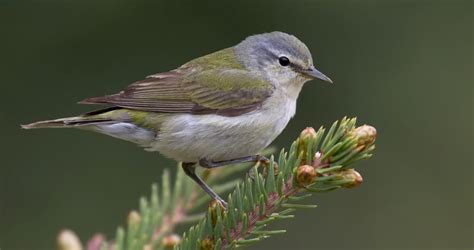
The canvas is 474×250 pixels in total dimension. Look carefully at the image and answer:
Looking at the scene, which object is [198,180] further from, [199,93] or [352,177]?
[352,177]

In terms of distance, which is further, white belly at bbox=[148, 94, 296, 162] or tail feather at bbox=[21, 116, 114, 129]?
A: white belly at bbox=[148, 94, 296, 162]

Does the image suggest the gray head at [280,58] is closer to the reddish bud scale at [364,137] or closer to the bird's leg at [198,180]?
the bird's leg at [198,180]

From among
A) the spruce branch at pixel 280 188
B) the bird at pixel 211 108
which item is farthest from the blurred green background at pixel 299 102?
the spruce branch at pixel 280 188

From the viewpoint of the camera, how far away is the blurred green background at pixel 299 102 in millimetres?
6672

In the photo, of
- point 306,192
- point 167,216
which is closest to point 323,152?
point 306,192

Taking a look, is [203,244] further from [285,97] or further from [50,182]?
[50,182]

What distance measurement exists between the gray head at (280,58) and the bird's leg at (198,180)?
959mm

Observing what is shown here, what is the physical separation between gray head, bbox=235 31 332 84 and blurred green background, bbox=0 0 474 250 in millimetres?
1884

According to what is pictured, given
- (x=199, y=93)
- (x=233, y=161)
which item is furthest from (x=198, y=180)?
(x=199, y=93)

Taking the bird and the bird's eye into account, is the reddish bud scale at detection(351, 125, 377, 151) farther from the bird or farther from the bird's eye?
the bird's eye

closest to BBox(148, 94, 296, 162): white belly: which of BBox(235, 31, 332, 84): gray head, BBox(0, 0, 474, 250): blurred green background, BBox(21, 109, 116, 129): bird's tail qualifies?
BBox(21, 109, 116, 129): bird's tail

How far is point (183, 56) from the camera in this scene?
24.0 feet

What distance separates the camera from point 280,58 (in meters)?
4.82

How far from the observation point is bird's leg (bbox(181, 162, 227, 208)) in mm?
3355
